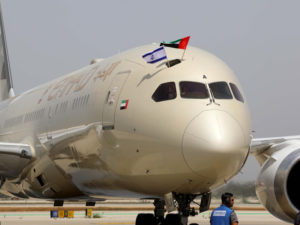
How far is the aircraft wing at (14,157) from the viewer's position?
50.7 feet

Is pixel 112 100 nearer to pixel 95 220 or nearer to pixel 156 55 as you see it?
A: pixel 156 55

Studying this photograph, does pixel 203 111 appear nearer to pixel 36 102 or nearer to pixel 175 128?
pixel 175 128

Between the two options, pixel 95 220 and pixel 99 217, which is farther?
pixel 99 217

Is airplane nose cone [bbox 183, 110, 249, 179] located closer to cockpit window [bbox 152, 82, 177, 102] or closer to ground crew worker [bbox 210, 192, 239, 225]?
cockpit window [bbox 152, 82, 177, 102]

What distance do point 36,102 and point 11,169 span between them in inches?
80.1

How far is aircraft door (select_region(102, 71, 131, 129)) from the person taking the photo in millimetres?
11578

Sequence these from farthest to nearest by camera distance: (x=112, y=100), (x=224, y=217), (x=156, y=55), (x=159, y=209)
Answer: (x=159, y=209) < (x=112, y=100) < (x=156, y=55) < (x=224, y=217)

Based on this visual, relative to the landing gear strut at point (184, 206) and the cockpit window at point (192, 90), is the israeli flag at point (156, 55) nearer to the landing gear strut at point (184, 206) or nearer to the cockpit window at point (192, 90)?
the cockpit window at point (192, 90)

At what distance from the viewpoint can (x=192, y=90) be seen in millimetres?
10898

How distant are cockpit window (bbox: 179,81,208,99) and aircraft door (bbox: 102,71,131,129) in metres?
1.33

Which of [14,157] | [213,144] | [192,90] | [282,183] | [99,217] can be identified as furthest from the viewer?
[99,217]

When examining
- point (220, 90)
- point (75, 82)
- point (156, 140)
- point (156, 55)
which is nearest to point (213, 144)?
point (156, 140)

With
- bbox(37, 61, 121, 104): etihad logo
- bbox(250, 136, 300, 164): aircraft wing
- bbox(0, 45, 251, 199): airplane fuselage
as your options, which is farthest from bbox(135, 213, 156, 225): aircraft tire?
bbox(37, 61, 121, 104): etihad logo

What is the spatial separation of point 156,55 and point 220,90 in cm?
139
